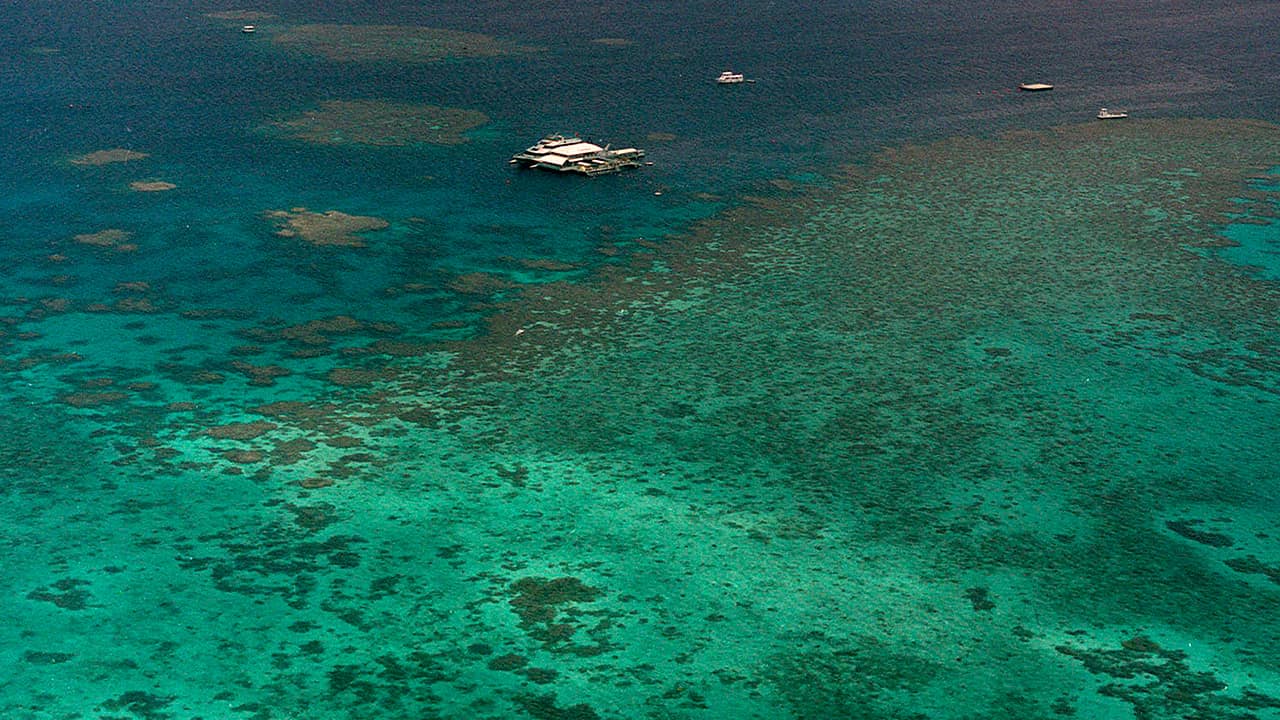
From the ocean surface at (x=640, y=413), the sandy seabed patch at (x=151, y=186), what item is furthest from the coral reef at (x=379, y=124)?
the sandy seabed patch at (x=151, y=186)

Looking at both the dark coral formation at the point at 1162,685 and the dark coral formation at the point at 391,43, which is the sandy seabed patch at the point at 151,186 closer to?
the dark coral formation at the point at 391,43

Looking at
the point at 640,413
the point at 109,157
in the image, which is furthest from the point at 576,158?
the point at 640,413

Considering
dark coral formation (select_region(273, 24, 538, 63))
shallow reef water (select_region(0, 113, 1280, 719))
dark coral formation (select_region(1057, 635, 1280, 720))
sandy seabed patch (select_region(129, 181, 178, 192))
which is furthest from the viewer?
dark coral formation (select_region(273, 24, 538, 63))

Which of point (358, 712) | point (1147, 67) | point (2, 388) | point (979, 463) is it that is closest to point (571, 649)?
point (358, 712)

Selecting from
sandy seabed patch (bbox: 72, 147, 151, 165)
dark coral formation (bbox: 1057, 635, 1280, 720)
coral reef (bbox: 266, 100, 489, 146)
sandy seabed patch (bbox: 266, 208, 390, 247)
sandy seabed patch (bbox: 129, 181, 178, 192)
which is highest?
coral reef (bbox: 266, 100, 489, 146)

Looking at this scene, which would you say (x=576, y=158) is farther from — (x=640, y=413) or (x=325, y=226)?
(x=640, y=413)

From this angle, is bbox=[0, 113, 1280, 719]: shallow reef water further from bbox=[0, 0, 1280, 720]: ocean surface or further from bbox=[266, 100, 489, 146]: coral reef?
bbox=[266, 100, 489, 146]: coral reef

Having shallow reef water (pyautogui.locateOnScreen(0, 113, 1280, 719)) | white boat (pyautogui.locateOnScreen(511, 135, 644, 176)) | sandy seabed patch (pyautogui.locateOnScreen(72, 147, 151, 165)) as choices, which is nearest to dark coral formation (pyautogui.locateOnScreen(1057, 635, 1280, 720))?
shallow reef water (pyautogui.locateOnScreen(0, 113, 1280, 719))

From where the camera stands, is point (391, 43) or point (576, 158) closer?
point (576, 158)
